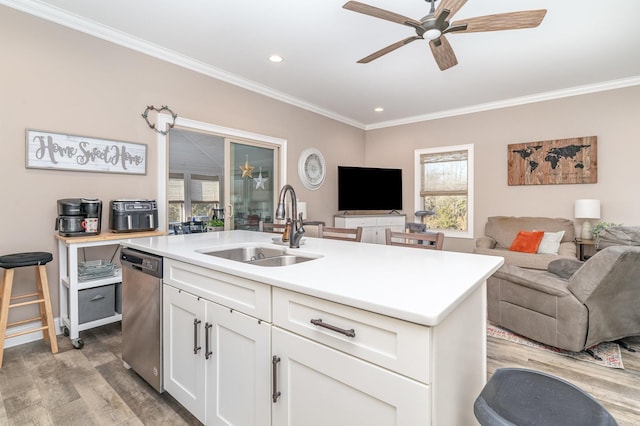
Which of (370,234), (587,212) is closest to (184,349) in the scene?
(370,234)

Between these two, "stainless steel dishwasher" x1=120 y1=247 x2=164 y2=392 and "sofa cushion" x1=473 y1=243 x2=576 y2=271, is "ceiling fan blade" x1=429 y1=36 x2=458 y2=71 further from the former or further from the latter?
"sofa cushion" x1=473 y1=243 x2=576 y2=271

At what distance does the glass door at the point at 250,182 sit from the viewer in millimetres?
4164

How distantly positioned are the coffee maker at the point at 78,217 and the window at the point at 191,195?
0.93 metres

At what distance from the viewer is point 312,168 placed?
212 inches

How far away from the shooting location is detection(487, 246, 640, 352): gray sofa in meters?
2.24

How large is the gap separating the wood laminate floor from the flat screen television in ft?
11.5

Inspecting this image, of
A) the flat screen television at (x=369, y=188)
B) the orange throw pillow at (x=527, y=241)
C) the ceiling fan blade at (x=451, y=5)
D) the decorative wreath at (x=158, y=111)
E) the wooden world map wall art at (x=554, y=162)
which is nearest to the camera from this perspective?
the ceiling fan blade at (x=451, y=5)

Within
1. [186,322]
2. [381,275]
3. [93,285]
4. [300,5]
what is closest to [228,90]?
[300,5]

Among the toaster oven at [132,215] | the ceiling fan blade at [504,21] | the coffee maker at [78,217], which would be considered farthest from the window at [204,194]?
the ceiling fan blade at [504,21]

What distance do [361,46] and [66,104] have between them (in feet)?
9.36

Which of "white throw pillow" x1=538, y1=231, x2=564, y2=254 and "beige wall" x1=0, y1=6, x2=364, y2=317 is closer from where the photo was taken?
"beige wall" x1=0, y1=6, x2=364, y2=317

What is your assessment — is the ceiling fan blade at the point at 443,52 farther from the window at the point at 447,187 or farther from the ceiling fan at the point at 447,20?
the window at the point at 447,187

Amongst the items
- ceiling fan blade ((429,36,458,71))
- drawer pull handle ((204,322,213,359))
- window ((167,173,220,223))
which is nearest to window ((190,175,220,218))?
window ((167,173,220,223))

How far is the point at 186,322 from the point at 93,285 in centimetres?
150
